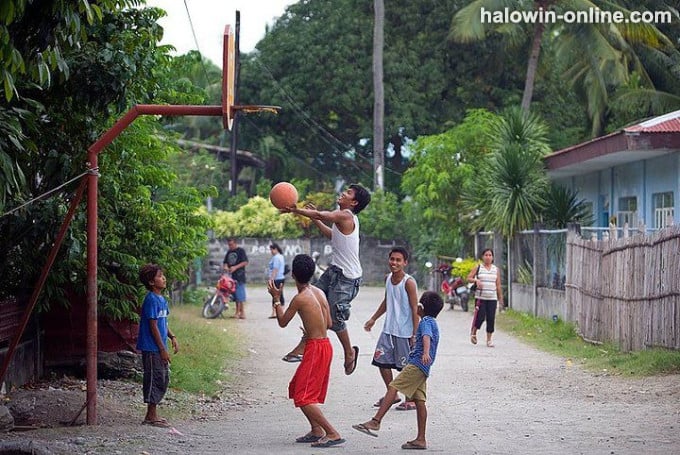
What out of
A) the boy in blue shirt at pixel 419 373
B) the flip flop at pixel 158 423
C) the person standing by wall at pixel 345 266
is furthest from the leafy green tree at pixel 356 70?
the boy in blue shirt at pixel 419 373

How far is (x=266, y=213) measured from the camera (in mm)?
43750

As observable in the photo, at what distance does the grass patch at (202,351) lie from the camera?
44.5ft

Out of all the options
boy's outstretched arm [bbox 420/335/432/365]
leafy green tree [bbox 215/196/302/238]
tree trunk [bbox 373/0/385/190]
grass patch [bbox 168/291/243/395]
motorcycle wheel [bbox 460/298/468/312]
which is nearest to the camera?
boy's outstretched arm [bbox 420/335/432/365]

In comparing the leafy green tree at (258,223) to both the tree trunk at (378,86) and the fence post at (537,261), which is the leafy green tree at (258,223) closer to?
the tree trunk at (378,86)

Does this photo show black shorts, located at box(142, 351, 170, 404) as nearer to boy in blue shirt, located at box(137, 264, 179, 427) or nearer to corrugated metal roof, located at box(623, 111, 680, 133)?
boy in blue shirt, located at box(137, 264, 179, 427)

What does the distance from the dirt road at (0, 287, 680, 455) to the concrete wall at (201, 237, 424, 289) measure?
25815 mm

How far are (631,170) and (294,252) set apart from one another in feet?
63.5

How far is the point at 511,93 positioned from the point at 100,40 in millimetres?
37161

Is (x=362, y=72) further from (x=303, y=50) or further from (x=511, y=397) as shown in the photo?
(x=511, y=397)

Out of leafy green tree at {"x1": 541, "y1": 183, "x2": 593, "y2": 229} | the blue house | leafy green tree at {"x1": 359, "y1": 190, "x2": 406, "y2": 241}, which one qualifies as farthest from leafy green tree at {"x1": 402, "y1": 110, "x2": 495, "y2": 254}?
leafy green tree at {"x1": 359, "y1": 190, "x2": 406, "y2": 241}

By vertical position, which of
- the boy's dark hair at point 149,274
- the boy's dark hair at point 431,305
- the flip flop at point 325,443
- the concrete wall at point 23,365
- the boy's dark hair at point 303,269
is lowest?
the flip flop at point 325,443

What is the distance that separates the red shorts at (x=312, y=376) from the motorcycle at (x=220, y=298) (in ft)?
50.8

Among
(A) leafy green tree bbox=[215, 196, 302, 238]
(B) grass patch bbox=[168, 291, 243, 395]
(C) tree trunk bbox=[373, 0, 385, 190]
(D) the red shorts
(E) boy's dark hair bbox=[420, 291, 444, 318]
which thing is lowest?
(B) grass patch bbox=[168, 291, 243, 395]

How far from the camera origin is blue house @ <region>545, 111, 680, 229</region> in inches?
831
